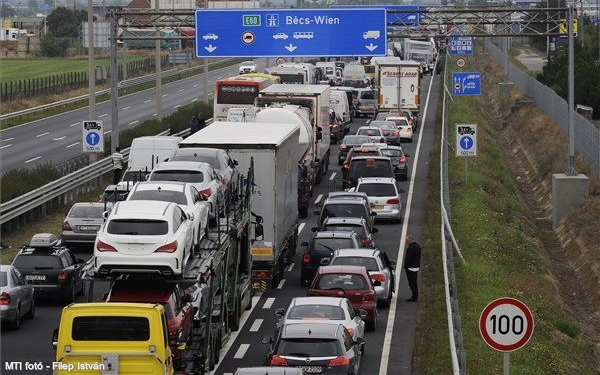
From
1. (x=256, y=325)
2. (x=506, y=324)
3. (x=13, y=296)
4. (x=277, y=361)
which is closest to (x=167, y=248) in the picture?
(x=277, y=361)

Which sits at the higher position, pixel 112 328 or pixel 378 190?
pixel 112 328

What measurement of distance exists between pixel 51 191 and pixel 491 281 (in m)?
16.9

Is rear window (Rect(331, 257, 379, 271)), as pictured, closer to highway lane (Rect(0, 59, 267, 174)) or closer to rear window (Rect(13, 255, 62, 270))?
rear window (Rect(13, 255, 62, 270))

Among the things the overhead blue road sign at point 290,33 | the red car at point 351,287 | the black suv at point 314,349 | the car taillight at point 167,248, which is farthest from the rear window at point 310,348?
the overhead blue road sign at point 290,33

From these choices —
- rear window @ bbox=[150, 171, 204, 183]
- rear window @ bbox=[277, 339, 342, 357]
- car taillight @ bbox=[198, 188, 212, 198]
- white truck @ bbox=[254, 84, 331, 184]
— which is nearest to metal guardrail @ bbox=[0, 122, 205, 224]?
white truck @ bbox=[254, 84, 331, 184]

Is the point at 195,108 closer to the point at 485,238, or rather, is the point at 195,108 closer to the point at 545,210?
the point at 545,210

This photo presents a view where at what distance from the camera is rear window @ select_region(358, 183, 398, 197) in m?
45.3

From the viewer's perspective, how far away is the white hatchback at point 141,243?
22781 mm

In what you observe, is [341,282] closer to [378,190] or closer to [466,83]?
[378,190]

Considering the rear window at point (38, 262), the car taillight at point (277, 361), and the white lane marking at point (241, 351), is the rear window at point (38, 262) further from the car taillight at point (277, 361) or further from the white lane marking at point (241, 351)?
the car taillight at point (277, 361)

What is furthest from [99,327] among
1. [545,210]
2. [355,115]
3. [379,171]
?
[355,115]

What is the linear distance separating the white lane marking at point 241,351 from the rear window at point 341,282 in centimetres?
232

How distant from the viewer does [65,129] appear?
79375 millimetres

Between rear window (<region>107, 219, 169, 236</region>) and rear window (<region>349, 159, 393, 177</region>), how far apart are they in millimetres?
26306
